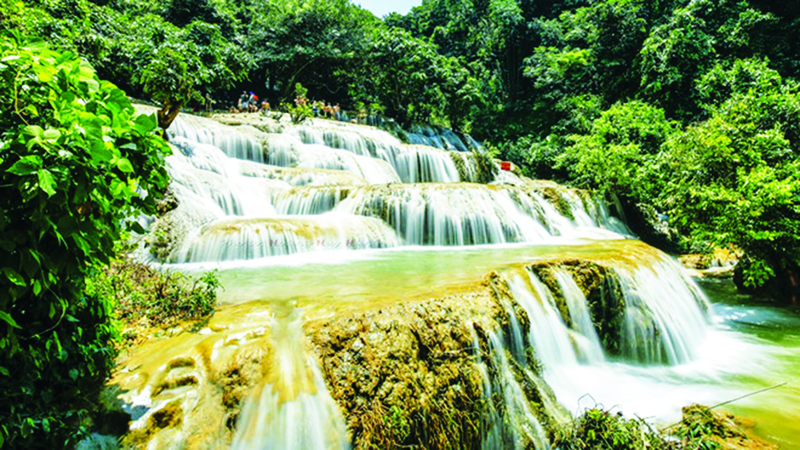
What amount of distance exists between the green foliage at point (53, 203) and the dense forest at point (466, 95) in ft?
0.04

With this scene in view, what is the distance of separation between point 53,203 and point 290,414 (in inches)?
76.5

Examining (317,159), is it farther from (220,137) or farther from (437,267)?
(437,267)

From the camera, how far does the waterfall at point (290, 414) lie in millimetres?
2500

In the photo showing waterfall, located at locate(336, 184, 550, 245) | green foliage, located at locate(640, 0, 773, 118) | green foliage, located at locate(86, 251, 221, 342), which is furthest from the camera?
green foliage, located at locate(640, 0, 773, 118)

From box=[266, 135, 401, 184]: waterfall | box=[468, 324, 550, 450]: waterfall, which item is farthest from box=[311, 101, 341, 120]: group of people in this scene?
box=[468, 324, 550, 450]: waterfall

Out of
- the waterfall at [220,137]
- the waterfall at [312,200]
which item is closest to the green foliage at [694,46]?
the waterfall at [312,200]

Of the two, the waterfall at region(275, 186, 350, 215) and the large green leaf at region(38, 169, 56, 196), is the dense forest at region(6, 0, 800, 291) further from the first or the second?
the large green leaf at region(38, 169, 56, 196)

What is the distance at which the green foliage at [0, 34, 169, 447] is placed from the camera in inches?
57.9

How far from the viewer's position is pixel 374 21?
32.0m

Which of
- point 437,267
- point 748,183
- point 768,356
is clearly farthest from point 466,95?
point 768,356

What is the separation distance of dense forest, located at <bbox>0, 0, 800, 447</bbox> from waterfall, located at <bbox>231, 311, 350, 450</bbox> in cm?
101

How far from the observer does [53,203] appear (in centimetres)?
155

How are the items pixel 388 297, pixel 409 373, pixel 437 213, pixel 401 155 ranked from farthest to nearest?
1. pixel 401 155
2. pixel 437 213
3. pixel 388 297
4. pixel 409 373

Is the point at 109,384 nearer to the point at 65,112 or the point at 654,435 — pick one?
A: the point at 65,112
